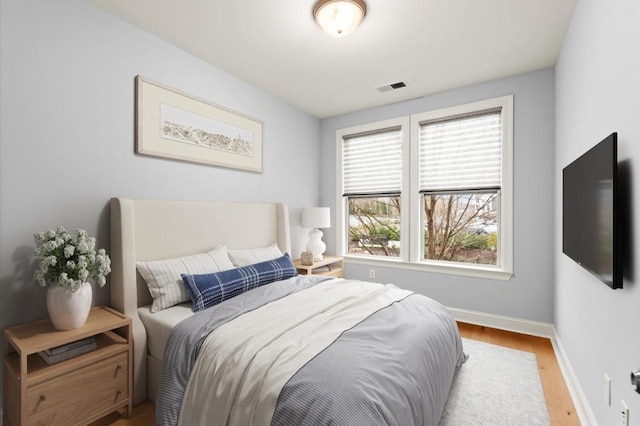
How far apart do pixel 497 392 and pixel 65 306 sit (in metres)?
2.80

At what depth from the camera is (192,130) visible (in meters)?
2.75

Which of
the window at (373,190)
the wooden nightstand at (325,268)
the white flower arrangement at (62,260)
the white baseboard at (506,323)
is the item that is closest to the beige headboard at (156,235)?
the white flower arrangement at (62,260)

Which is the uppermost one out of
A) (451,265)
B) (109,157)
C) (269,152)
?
(269,152)

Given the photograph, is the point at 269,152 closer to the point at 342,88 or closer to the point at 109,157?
the point at 342,88

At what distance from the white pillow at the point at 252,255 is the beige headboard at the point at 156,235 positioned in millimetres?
133

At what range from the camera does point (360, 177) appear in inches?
168

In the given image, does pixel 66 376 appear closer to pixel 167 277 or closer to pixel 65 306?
pixel 65 306

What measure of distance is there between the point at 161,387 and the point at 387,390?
124cm

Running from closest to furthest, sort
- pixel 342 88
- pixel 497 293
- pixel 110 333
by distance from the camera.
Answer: pixel 110 333, pixel 497 293, pixel 342 88

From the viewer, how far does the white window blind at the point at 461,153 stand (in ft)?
10.9

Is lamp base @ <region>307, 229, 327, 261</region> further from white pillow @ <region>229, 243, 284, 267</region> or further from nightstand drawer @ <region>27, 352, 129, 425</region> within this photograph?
nightstand drawer @ <region>27, 352, 129, 425</region>

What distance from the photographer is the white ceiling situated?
2139mm

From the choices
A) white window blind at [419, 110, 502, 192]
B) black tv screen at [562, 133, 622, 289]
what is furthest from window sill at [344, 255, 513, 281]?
black tv screen at [562, 133, 622, 289]

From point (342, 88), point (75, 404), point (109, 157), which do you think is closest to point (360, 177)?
point (342, 88)
